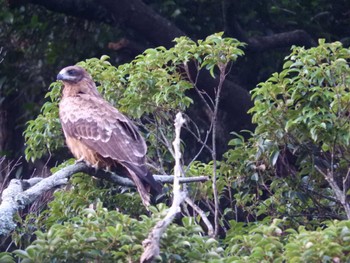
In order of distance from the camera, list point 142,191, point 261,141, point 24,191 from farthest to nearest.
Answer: point 261,141
point 142,191
point 24,191

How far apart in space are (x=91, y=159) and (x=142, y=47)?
3.66 meters

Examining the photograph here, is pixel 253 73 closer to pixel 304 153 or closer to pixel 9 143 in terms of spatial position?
pixel 9 143

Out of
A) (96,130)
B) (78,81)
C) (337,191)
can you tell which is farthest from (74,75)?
(337,191)

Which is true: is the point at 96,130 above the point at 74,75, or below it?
below

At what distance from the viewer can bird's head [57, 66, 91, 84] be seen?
840 centimetres

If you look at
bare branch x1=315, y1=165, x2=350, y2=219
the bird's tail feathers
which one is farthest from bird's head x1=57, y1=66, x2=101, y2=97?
bare branch x1=315, y1=165, x2=350, y2=219

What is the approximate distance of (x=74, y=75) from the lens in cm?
848

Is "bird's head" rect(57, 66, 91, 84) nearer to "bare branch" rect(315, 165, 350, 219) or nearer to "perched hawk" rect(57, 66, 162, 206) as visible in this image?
"perched hawk" rect(57, 66, 162, 206)

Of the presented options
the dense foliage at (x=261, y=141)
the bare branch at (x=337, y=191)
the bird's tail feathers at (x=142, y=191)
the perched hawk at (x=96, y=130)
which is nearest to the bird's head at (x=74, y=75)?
the perched hawk at (x=96, y=130)

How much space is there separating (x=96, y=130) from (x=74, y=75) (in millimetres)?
556

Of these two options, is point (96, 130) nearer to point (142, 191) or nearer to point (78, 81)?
point (78, 81)

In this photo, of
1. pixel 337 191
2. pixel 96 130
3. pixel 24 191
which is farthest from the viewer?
pixel 96 130

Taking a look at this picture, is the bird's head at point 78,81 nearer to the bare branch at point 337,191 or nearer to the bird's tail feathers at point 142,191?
the bird's tail feathers at point 142,191

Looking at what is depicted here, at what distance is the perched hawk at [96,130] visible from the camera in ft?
25.4
